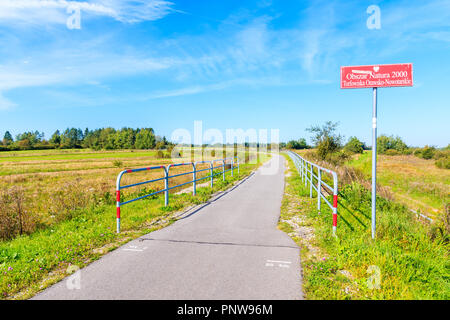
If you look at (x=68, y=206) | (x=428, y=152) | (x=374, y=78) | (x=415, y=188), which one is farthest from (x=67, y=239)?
(x=428, y=152)

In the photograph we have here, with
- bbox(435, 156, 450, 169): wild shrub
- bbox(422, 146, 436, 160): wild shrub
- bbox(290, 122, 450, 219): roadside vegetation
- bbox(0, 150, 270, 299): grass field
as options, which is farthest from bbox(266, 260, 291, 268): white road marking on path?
bbox(422, 146, 436, 160): wild shrub

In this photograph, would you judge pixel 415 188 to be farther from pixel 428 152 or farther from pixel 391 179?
pixel 428 152

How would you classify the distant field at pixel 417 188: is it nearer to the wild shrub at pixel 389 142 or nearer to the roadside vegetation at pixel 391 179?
the roadside vegetation at pixel 391 179

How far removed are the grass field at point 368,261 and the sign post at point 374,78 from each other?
0.70 m

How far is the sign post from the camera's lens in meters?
4.60

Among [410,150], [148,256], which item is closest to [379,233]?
[148,256]

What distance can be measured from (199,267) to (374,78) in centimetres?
450

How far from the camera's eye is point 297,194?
414 inches

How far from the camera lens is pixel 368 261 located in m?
3.84

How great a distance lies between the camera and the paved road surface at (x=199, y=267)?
324cm

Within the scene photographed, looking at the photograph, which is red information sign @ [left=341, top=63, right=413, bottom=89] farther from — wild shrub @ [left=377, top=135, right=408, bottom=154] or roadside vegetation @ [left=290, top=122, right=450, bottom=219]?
wild shrub @ [left=377, top=135, right=408, bottom=154]

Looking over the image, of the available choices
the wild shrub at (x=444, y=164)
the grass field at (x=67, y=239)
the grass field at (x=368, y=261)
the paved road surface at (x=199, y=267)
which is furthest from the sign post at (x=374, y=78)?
the wild shrub at (x=444, y=164)
